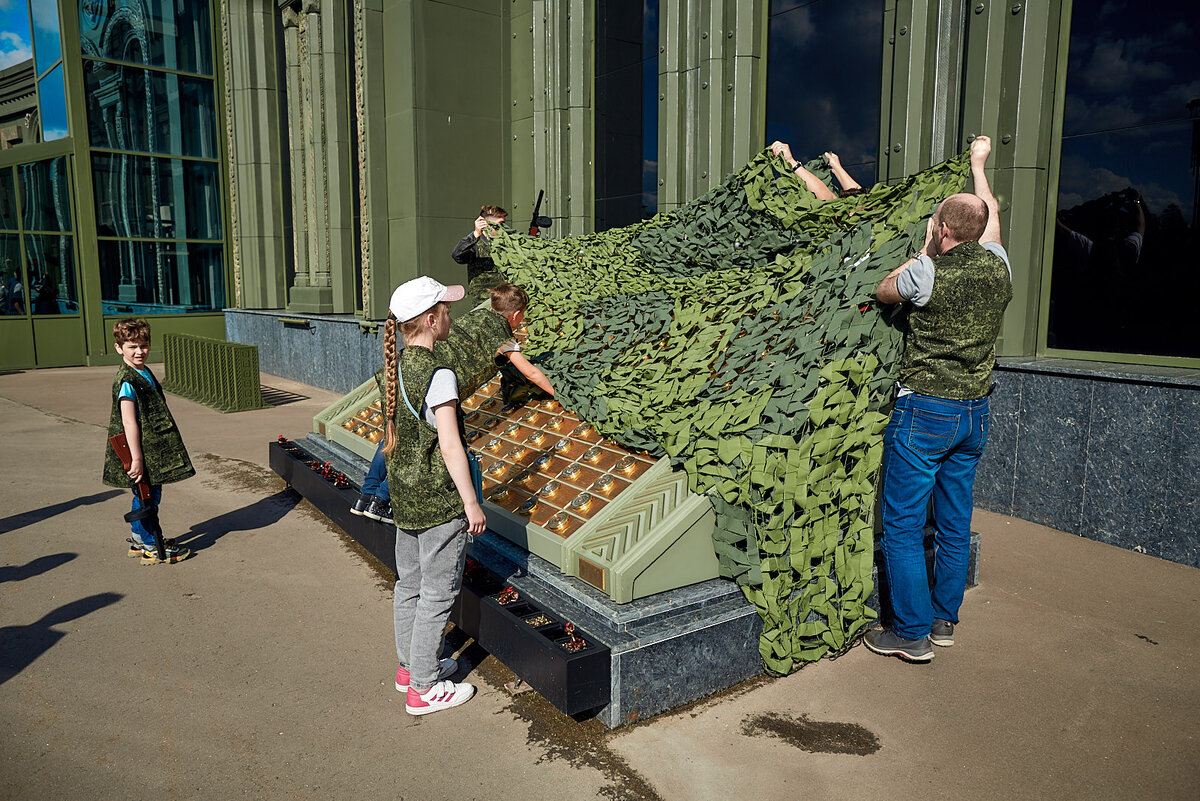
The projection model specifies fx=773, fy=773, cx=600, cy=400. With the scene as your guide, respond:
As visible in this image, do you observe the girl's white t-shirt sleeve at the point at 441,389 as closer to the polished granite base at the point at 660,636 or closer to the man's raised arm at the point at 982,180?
the polished granite base at the point at 660,636

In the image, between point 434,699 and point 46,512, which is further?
point 46,512

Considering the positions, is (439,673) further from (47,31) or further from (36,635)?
(47,31)

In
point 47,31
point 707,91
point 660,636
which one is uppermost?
point 47,31

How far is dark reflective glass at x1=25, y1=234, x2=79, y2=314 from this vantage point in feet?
51.6

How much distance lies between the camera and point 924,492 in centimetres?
367

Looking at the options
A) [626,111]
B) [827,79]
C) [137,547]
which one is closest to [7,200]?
[626,111]

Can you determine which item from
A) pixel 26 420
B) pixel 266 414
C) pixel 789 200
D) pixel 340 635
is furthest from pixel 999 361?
pixel 26 420

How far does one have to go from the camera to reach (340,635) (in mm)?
4109

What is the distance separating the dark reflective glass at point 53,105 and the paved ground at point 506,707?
15009mm

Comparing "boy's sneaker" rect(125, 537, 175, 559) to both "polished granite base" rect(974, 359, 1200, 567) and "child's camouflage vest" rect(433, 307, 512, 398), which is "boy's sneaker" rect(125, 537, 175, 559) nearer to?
"child's camouflage vest" rect(433, 307, 512, 398)

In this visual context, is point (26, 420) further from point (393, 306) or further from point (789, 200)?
point (789, 200)

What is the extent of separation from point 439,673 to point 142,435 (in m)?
2.88

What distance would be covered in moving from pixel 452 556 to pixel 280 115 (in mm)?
16682

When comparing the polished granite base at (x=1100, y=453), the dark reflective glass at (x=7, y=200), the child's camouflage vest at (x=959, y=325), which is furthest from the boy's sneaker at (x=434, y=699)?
the dark reflective glass at (x=7, y=200)
